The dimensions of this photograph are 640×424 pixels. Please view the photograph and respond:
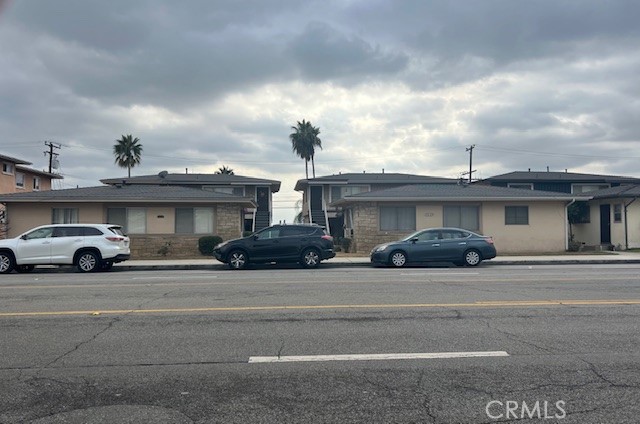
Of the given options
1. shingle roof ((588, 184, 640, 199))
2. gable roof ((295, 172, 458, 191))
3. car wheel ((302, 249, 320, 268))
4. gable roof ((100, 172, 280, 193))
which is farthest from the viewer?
gable roof ((295, 172, 458, 191))

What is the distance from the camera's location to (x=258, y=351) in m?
6.34

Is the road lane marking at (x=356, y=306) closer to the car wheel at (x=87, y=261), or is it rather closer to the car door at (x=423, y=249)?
the car door at (x=423, y=249)

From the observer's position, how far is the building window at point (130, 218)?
87.0 ft

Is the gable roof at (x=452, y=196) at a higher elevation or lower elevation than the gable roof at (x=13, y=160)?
lower

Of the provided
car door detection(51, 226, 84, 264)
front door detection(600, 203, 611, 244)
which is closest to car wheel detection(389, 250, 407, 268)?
car door detection(51, 226, 84, 264)

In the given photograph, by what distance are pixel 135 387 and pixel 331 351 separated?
7.33ft

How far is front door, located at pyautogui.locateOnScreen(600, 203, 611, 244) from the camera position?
1238 inches

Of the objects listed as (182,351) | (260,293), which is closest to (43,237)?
(260,293)

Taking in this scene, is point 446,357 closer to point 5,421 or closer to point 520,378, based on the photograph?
point 520,378

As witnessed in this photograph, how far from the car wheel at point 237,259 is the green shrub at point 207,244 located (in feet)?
21.8

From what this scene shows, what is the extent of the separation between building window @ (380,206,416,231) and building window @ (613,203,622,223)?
12.7 metres

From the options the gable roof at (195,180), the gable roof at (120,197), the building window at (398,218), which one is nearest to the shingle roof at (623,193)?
the building window at (398,218)

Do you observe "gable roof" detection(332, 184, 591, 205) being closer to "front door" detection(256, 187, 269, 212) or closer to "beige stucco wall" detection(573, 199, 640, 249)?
"beige stucco wall" detection(573, 199, 640, 249)

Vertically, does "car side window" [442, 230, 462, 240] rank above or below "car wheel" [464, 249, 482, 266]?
above
